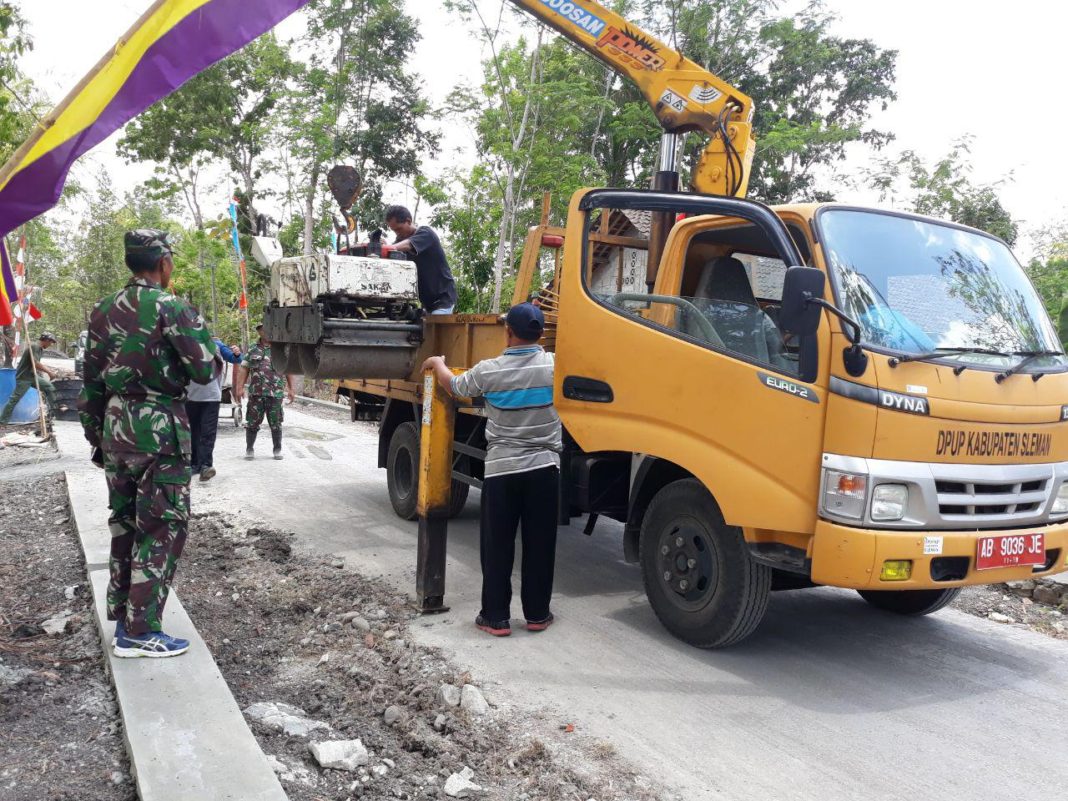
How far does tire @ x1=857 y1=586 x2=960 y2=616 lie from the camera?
492 centimetres

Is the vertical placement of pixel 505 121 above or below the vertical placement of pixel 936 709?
above

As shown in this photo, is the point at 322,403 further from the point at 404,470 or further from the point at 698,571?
the point at 698,571

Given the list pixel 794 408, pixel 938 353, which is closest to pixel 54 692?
pixel 794 408

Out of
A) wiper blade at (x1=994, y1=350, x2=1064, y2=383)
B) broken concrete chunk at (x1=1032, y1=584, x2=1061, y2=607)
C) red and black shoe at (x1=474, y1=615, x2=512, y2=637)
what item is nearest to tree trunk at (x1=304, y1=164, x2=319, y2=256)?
red and black shoe at (x1=474, y1=615, x2=512, y2=637)

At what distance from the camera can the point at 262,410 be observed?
10.2 m

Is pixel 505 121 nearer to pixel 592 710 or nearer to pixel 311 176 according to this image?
pixel 311 176

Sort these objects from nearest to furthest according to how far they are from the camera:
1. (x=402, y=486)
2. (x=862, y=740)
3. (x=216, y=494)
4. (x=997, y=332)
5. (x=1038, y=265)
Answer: (x=862, y=740)
(x=997, y=332)
(x=402, y=486)
(x=216, y=494)
(x=1038, y=265)

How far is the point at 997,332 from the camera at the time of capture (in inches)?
160

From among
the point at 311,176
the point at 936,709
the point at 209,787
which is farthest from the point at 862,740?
the point at 311,176

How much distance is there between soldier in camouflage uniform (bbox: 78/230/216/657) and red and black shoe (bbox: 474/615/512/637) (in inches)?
62.2

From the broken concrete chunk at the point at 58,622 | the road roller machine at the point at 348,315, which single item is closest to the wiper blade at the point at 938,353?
the road roller machine at the point at 348,315

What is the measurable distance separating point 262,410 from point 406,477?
372 centimetres

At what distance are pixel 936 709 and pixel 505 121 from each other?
17.0 m

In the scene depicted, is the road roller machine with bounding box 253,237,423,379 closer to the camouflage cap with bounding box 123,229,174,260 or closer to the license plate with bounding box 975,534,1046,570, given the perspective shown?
the camouflage cap with bounding box 123,229,174,260
